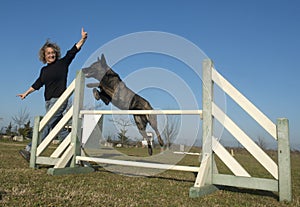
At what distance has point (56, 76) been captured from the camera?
4629 mm

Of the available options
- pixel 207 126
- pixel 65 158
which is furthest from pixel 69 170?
pixel 207 126

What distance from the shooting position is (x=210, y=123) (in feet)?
10.2

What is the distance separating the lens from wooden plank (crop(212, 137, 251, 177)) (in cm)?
288

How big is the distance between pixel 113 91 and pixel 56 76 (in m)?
1.12

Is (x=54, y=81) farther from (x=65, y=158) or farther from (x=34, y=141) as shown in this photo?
(x=65, y=158)

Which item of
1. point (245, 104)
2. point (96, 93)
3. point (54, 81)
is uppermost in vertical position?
point (54, 81)

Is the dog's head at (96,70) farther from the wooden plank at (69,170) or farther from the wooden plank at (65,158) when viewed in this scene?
the wooden plank at (69,170)

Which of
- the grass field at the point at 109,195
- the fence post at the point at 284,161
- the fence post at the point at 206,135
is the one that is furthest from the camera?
the fence post at the point at 206,135

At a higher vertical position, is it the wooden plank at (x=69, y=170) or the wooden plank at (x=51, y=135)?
the wooden plank at (x=51, y=135)

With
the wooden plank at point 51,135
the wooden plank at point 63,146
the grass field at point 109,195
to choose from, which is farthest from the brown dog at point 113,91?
the grass field at point 109,195

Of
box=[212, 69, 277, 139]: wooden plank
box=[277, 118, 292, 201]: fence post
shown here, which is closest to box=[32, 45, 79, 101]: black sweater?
box=[212, 69, 277, 139]: wooden plank

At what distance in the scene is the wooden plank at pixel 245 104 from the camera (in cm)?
274

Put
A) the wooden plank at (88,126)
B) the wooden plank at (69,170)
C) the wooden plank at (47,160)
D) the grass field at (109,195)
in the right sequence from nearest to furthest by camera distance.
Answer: the grass field at (109,195)
the wooden plank at (69,170)
the wooden plank at (47,160)
the wooden plank at (88,126)

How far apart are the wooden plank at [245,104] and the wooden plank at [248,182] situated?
0.49 m
